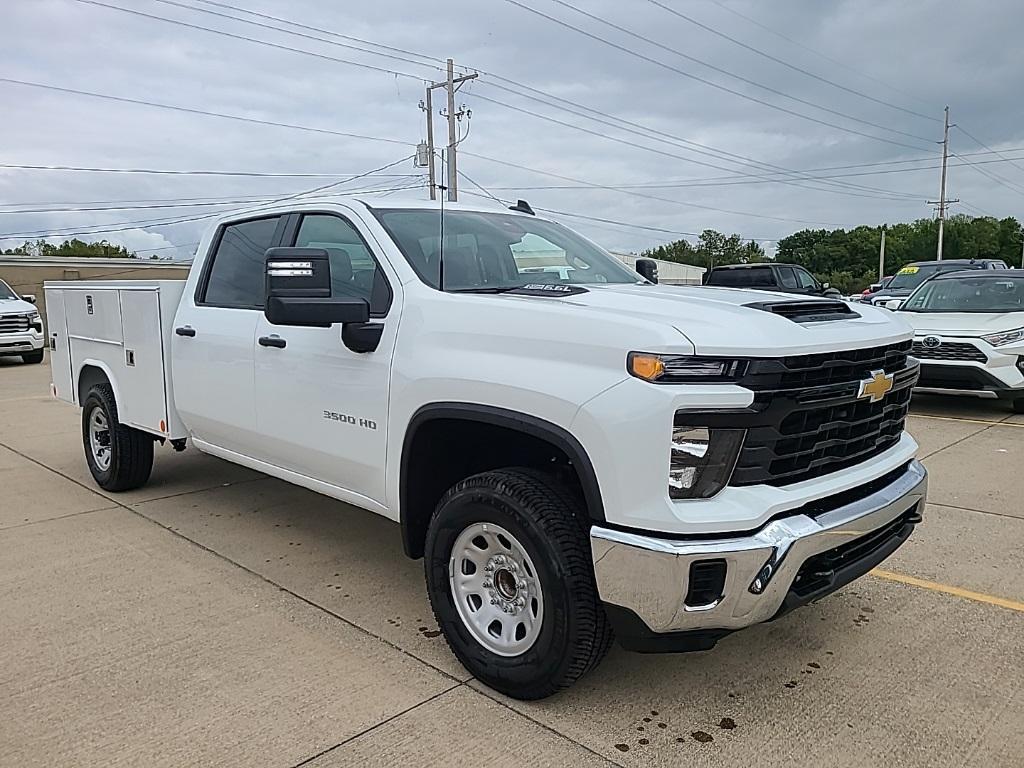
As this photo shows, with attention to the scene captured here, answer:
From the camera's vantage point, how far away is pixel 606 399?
2.74m

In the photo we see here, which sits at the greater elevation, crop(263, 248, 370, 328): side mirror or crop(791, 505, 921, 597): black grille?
crop(263, 248, 370, 328): side mirror

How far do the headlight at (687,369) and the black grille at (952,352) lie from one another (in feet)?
24.7

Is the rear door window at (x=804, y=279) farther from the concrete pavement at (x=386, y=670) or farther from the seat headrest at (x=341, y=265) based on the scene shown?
the seat headrest at (x=341, y=265)

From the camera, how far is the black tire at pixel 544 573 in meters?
2.89

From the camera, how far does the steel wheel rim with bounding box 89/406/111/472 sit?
241 inches

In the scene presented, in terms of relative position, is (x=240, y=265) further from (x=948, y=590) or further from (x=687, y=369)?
(x=948, y=590)

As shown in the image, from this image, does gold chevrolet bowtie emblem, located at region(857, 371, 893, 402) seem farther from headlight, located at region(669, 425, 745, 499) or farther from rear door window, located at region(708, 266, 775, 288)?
rear door window, located at region(708, 266, 775, 288)

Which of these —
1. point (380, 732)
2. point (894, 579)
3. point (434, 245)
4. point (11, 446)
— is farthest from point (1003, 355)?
point (11, 446)

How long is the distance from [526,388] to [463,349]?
419 mm

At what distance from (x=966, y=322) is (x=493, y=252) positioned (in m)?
7.55

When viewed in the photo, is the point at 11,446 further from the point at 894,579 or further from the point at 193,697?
the point at 894,579

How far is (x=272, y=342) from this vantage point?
14.1 ft

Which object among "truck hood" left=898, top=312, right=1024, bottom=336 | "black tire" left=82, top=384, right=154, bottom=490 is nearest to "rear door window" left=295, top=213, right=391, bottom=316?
"black tire" left=82, top=384, right=154, bottom=490

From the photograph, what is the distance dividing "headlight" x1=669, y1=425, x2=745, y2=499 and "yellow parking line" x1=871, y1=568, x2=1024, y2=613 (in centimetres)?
223
